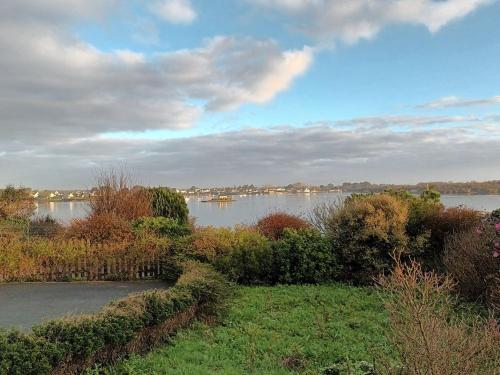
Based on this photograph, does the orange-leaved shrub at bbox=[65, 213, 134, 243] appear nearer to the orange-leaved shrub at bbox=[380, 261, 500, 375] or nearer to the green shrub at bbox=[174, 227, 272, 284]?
the green shrub at bbox=[174, 227, 272, 284]

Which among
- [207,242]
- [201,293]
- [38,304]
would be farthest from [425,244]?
[38,304]

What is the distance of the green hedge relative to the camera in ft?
16.7

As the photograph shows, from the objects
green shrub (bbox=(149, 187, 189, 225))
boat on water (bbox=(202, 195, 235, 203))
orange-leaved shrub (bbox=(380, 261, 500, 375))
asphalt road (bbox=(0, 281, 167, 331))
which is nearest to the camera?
orange-leaved shrub (bbox=(380, 261, 500, 375))

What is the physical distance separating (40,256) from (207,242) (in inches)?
187

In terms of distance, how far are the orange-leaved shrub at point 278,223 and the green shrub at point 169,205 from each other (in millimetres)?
5542

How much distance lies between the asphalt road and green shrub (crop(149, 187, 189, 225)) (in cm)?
814

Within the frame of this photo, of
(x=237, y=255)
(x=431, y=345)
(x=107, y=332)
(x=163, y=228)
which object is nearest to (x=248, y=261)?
(x=237, y=255)

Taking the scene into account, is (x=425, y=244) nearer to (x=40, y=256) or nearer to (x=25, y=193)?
(x=40, y=256)

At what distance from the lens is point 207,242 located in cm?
1234

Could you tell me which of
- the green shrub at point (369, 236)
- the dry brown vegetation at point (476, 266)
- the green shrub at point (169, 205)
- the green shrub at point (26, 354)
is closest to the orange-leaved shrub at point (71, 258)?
the green shrub at point (369, 236)

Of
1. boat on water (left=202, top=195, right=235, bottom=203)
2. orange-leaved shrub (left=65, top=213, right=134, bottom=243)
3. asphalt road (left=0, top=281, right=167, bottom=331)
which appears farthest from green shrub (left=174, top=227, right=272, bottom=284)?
boat on water (left=202, top=195, right=235, bottom=203)

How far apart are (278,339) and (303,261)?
5059mm

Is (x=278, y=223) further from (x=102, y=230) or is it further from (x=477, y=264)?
(x=477, y=264)

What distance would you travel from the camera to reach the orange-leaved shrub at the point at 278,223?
15.5m
